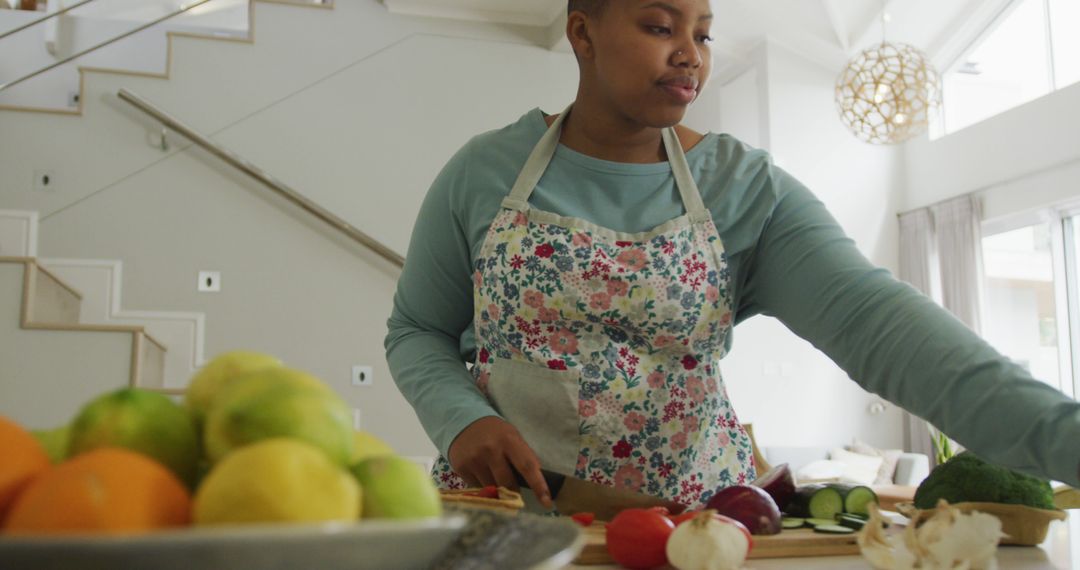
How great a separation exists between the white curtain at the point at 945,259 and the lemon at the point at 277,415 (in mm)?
7242

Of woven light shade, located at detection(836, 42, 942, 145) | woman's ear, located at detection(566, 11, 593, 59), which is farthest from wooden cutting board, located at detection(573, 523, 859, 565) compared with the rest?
woven light shade, located at detection(836, 42, 942, 145)

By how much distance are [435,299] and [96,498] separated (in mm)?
1023

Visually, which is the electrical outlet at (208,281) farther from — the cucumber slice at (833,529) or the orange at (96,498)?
the orange at (96,498)

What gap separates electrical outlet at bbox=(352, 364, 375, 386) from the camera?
5621mm

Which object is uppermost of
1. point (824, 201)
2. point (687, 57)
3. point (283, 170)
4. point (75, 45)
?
point (75, 45)

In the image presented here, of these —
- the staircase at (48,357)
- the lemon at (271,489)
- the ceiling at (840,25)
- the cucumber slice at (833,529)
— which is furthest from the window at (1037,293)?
the lemon at (271,489)

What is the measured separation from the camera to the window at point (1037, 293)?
680cm

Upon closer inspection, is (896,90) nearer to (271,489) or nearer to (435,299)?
(435,299)

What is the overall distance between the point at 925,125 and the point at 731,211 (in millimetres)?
5552

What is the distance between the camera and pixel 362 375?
5.64 metres

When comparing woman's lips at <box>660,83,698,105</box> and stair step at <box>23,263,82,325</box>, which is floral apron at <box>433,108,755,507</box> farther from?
stair step at <box>23,263,82,325</box>

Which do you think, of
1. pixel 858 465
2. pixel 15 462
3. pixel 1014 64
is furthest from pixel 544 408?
pixel 1014 64

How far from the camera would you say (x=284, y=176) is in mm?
5828

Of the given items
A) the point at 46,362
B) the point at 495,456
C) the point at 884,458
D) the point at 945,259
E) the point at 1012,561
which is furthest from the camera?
the point at 945,259
